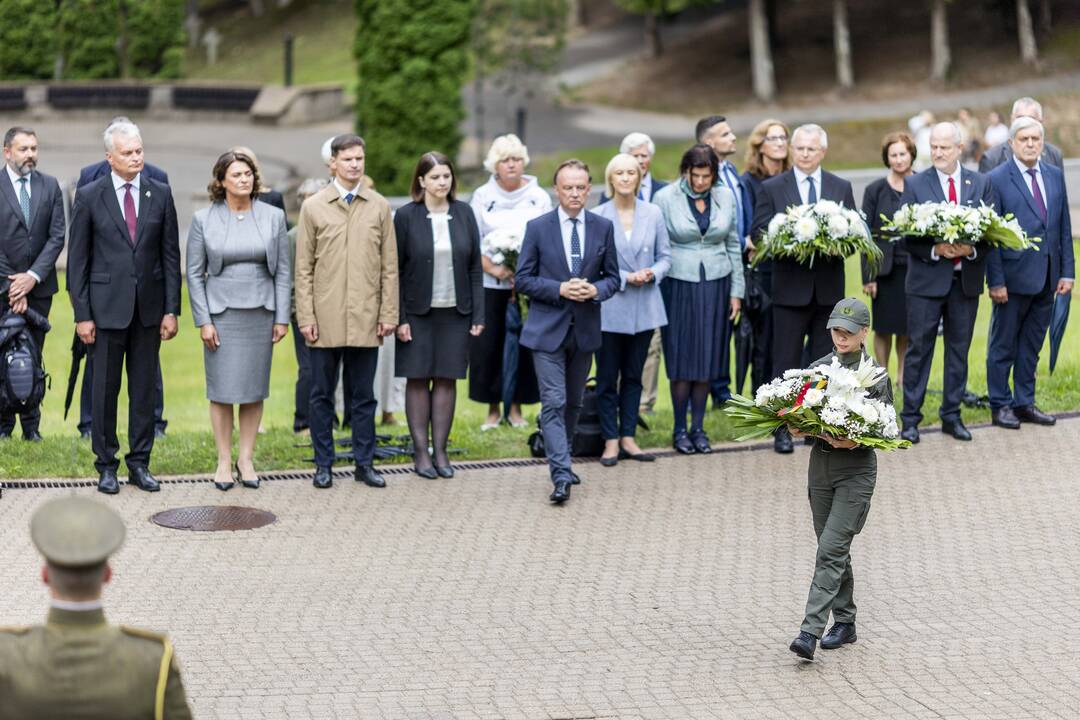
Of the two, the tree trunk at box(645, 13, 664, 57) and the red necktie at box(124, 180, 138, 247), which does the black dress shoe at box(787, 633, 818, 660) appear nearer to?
the red necktie at box(124, 180, 138, 247)

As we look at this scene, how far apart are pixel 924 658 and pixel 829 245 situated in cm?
421

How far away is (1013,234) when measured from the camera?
12.3m

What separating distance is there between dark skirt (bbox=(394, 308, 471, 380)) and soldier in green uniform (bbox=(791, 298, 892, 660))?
12.8ft

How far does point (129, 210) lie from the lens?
11188mm

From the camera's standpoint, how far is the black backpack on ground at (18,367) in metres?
12.2

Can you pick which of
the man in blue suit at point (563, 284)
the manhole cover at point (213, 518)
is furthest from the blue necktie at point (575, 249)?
the manhole cover at point (213, 518)

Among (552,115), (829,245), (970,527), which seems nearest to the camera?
(970,527)

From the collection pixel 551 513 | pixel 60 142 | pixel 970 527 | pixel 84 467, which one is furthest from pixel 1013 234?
pixel 60 142

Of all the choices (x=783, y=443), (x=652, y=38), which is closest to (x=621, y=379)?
(x=783, y=443)

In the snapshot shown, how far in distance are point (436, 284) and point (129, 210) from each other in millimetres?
2180

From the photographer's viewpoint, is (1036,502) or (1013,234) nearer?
(1036,502)

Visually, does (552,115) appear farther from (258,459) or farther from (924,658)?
(924,658)

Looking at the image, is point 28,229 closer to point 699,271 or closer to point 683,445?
point 699,271

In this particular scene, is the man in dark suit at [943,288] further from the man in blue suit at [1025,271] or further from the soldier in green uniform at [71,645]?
the soldier in green uniform at [71,645]
